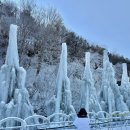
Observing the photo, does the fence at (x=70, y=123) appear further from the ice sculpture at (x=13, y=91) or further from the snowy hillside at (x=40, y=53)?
the snowy hillside at (x=40, y=53)

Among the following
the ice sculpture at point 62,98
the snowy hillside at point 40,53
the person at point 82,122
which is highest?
the snowy hillside at point 40,53

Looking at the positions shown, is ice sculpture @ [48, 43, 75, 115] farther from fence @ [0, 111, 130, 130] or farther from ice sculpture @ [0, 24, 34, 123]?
ice sculpture @ [0, 24, 34, 123]

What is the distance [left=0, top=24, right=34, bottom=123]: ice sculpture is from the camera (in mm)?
14688

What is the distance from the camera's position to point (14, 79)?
1526 cm

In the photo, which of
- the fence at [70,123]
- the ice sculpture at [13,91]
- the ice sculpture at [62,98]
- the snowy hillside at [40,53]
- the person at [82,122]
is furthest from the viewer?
the snowy hillside at [40,53]

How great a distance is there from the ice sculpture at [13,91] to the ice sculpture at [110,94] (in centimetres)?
945

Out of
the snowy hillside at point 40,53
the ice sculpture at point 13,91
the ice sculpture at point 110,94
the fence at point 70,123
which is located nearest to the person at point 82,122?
the fence at point 70,123

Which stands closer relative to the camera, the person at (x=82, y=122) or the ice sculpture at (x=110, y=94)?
the person at (x=82, y=122)

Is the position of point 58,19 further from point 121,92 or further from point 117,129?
point 117,129

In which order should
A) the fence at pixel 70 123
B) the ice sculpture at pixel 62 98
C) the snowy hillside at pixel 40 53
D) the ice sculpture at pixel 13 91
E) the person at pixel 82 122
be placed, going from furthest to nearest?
the snowy hillside at pixel 40 53, the ice sculpture at pixel 62 98, the ice sculpture at pixel 13 91, the fence at pixel 70 123, the person at pixel 82 122

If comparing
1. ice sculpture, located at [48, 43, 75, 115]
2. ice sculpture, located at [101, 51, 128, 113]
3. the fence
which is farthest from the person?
ice sculpture, located at [101, 51, 128, 113]

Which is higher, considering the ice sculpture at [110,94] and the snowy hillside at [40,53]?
the snowy hillside at [40,53]

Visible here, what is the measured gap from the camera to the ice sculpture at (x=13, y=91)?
14688 millimetres

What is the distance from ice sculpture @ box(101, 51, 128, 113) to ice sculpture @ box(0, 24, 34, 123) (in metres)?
9.45
